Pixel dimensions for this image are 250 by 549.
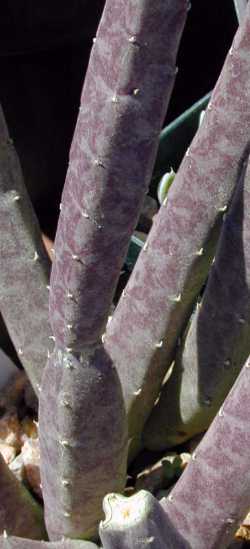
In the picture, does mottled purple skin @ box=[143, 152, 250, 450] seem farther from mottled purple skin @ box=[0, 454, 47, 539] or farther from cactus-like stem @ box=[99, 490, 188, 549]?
cactus-like stem @ box=[99, 490, 188, 549]

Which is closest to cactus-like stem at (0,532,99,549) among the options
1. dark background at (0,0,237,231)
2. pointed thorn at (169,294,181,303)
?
pointed thorn at (169,294,181,303)

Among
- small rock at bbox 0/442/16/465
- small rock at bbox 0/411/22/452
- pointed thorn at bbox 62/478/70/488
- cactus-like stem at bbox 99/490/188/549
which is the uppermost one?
cactus-like stem at bbox 99/490/188/549

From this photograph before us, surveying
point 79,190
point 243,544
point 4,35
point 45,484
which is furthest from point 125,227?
point 4,35

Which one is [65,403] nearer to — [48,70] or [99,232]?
[99,232]

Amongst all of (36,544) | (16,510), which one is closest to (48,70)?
(16,510)

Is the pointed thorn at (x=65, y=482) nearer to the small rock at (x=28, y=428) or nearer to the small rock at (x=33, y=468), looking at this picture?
the small rock at (x=33, y=468)

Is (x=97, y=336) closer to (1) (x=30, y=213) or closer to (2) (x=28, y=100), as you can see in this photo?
(1) (x=30, y=213)
